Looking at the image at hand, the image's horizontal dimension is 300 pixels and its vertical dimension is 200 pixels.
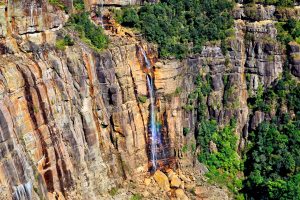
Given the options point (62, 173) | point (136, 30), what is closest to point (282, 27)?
point (136, 30)

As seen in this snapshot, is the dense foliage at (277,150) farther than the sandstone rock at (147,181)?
Yes

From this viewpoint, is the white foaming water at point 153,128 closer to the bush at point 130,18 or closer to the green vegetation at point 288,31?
the bush at point 130,18

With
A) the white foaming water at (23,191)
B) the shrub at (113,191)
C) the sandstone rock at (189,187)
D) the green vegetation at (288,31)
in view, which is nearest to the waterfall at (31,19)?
the white foaming water at (23,191)

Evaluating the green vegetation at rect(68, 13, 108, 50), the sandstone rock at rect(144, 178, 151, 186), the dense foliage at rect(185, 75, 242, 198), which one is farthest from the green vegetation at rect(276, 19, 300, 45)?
the sandstone rock at rect(144, 178, 151, 186)

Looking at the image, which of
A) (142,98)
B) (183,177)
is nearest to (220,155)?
(183,177)

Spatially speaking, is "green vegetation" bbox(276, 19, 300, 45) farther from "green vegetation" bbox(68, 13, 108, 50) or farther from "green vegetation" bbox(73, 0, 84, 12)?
"green vegetation" bbox(73, 0, 84, 12)

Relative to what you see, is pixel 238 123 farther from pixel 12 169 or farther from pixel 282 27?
pixel 12 169
